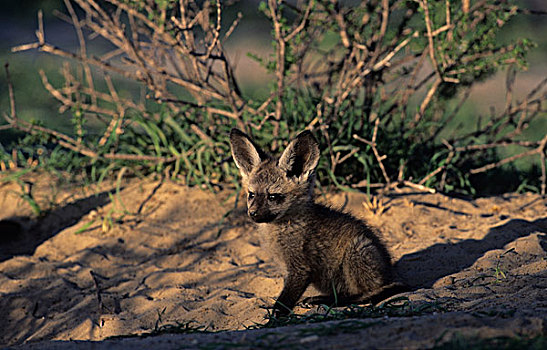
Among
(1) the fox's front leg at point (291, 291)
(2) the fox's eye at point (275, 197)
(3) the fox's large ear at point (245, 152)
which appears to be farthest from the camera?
(3) the fox's large ear at point (245, 152)

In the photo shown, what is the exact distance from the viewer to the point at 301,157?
13.3ft

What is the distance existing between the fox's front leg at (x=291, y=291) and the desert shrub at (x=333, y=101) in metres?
1.82

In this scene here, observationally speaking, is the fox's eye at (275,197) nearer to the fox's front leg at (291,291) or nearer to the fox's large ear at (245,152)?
the fox's large ear at (245,152)

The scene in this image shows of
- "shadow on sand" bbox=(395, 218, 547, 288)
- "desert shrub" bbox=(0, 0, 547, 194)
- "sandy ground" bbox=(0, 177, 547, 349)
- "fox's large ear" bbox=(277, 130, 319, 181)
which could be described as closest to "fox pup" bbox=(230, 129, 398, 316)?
"fox's large ear" bbox=(277, 130, 319, 181)

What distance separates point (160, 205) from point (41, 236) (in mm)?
1334

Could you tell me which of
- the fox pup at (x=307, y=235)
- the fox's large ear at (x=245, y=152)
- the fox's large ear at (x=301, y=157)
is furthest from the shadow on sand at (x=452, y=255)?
the fox's large ear at (x=245, y=152)

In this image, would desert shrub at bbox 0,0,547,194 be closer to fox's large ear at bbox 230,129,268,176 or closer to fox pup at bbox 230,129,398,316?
fox's large ear at bbox 230,129,268,176

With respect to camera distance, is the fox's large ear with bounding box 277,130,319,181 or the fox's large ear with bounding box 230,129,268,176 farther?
the fox's large ear with bounding box 230,129,268,176

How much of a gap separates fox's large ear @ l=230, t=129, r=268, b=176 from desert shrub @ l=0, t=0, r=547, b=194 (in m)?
1.02

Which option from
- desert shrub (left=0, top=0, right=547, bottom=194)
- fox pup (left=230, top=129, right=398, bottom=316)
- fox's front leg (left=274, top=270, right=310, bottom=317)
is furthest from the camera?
desert shrub (left=0, top=0, right=547, bottom=194)

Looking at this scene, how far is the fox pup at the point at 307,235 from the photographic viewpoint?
3826 millimetres

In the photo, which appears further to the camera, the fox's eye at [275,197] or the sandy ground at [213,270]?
the fox's eye at [275,197]

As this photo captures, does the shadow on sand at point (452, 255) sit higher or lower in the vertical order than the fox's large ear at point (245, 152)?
lower

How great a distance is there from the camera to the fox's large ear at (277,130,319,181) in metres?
3.91
